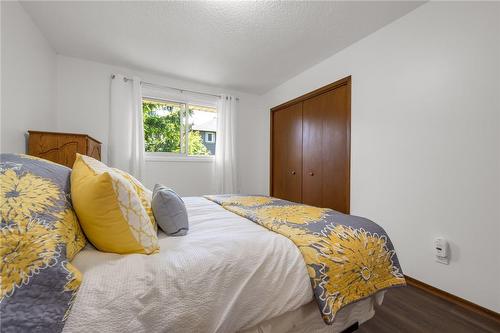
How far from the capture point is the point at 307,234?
1047mm

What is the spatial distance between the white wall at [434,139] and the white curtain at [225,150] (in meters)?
1.93

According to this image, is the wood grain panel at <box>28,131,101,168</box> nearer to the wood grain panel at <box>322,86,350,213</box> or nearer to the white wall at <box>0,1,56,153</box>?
the white wall at <box>0,1,56,153</box>

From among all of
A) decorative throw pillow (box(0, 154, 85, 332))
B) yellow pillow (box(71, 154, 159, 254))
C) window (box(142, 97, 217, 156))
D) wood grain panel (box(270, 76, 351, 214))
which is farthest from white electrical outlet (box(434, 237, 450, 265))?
window (box(142, 97, 217, 156))

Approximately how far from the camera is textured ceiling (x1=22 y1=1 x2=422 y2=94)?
190 centimetres

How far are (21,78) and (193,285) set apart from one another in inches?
99.2

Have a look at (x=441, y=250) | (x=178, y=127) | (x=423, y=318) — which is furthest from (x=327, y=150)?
(x=178, y=127)

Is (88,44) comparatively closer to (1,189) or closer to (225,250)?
(1,189)

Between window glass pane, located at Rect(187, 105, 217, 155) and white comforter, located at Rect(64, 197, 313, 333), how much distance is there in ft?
9.17

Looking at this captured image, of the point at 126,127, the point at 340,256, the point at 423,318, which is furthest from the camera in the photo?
the point at 126,127

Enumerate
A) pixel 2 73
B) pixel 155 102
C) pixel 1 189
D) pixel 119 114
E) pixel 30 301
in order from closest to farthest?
pixel 30 301
pixel 1 189
pixel 2 73
pixel 119 114
pixel 155 102

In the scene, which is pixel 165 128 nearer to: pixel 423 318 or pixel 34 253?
pixel 34 253

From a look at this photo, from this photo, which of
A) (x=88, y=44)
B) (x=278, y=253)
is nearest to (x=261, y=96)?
(x=88, y=44)

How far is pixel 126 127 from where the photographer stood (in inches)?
117

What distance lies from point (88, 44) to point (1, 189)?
8.49 feet
